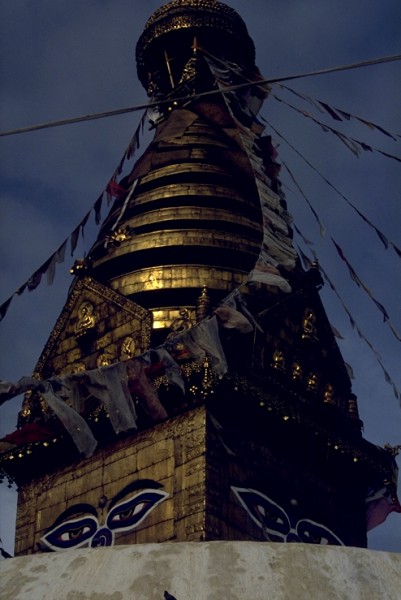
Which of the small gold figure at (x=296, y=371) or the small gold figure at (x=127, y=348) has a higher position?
the small gold figure at (x=127, y=348)

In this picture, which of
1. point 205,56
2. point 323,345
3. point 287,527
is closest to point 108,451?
point 287,527

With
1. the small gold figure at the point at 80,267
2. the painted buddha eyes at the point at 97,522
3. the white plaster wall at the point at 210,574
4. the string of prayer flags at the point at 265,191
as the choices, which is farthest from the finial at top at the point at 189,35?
the white plaster wall at the point at 210,574

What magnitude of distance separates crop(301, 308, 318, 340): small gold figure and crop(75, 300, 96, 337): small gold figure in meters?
4.64

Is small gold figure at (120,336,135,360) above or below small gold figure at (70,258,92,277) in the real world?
below

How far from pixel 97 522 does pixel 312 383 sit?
18.5 feet

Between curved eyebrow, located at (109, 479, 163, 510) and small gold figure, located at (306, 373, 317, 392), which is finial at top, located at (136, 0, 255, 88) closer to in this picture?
small gold figure, located at (306, 373, 317, 392)

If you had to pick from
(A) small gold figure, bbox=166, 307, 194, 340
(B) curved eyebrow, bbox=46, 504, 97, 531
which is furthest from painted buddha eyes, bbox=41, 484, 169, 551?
(A) small gold figure, bbox=166, 307, 194, 340

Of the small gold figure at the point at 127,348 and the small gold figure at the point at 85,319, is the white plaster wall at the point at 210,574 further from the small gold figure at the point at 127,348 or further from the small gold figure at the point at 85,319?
the small gold figure at the point at 85,319

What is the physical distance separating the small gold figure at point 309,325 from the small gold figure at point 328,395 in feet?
3.76

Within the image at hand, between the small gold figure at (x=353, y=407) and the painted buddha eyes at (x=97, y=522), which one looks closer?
the painted buddha eyes at (x=97, y=522)

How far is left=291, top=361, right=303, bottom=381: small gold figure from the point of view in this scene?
897 inches

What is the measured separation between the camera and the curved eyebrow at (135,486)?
65.9 feet

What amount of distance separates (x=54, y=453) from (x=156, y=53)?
13.8 metres

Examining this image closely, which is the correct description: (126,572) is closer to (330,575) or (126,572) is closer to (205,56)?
(330,575)
